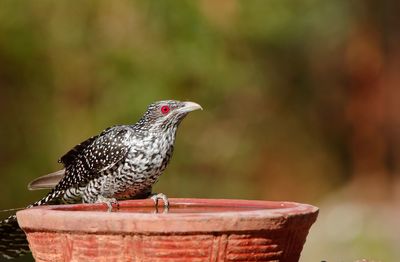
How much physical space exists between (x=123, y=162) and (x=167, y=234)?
1658 mm

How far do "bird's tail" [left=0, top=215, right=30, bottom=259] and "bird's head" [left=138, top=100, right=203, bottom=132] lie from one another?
833mm

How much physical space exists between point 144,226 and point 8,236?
166cm

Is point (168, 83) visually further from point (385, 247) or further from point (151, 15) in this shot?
point (385, 247)

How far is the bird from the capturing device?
4965mm

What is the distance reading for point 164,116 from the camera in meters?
5.12

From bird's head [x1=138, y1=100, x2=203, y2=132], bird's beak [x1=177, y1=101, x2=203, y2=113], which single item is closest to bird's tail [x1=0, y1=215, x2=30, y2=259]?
bird's head [x1=138, y1=100, x2=203, y2=132]

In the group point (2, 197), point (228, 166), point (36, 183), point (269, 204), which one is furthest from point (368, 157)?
point (269, 204)

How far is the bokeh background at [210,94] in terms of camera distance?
30.7 feet

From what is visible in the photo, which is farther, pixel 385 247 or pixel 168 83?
pixel 168 83

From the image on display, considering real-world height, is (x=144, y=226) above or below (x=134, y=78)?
below

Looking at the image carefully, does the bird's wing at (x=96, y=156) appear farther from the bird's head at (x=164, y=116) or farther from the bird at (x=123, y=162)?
the bird's head at (x=164, y=116)

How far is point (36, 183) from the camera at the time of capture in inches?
218

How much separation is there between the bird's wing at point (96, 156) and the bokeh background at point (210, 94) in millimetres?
3610

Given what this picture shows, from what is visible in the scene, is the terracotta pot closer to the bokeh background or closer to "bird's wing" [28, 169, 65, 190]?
"bird's wing" [28, 169, 65, 190]
